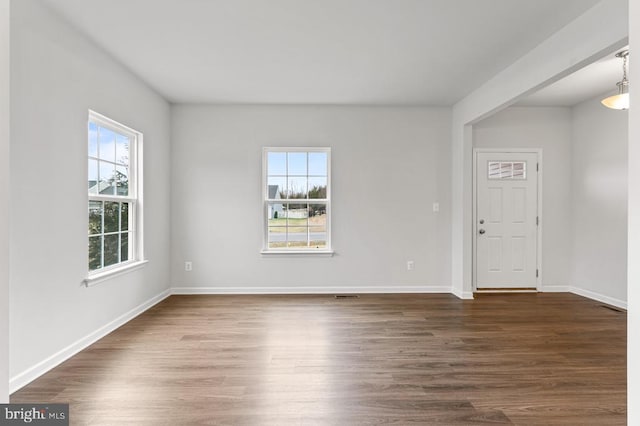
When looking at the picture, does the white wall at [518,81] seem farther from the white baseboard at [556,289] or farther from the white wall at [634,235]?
the white wall at [634,235]

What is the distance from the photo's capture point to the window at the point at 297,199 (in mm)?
4922

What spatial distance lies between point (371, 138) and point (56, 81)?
3.61m

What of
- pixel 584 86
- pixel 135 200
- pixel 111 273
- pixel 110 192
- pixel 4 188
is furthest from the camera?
pixel 584 86

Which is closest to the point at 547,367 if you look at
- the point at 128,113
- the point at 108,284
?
the point at 108,284

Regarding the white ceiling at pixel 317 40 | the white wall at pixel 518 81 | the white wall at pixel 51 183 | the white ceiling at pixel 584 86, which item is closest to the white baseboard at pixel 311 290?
the white wall at pixel 518 81

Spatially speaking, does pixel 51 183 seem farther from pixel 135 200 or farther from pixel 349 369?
pixel 349 369

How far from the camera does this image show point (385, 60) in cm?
338

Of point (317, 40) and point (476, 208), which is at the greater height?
point (317, 40)

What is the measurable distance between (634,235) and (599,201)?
14.8 ft

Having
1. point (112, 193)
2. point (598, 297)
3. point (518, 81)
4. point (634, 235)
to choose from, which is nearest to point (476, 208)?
point (598, 297)

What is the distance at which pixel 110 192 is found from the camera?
11.4 feet

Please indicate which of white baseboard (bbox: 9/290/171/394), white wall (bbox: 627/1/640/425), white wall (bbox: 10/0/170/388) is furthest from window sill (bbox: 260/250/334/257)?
white wall (bbox: 627/1/640/425)

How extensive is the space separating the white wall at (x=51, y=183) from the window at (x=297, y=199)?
206cm

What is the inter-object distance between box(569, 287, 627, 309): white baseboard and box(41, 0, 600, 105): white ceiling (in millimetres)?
3229
